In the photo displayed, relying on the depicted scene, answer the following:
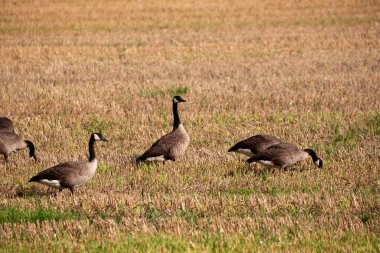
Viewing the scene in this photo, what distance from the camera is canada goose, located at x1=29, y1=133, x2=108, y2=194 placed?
1018 centimetres

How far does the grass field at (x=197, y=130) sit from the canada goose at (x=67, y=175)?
0.20 m

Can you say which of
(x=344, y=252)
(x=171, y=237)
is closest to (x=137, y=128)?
(x=171, y=237)

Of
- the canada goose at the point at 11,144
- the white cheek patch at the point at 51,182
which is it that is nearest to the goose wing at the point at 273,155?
the white cheek patch at the point at 51,182

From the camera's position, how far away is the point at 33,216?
9008mm

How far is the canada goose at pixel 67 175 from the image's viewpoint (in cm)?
1018

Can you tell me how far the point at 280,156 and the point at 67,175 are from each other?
3.58 m

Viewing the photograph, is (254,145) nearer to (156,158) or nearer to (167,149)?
(167,149)

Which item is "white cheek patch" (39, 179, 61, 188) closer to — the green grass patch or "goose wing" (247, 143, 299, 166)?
the green grass patch

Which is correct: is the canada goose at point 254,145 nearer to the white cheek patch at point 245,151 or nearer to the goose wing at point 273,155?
the white cheek patch at point 245,151

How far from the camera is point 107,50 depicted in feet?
98.4

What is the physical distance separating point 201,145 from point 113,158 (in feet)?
6.79

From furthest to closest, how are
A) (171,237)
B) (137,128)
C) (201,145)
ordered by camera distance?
(137,128) → (201,145) → (171,237)

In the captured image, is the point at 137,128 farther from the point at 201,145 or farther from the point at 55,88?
the point at 55,88

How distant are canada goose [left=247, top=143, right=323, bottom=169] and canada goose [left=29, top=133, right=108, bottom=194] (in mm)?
2788
